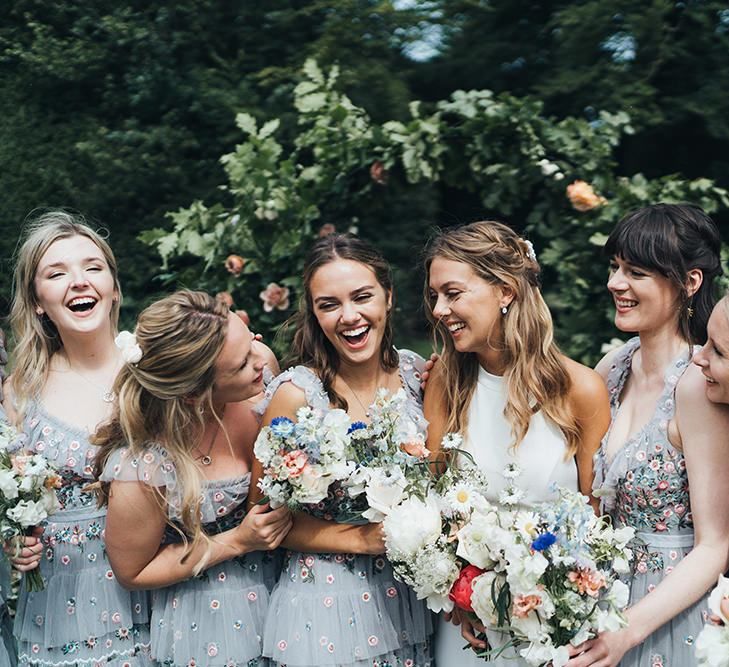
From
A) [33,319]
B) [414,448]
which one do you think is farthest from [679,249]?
[33,319]

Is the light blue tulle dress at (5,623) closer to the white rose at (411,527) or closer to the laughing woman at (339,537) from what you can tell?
the laughing woman at (339,537)

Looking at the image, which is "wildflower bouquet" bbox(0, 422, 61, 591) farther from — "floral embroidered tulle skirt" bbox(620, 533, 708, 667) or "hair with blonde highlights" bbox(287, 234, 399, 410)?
"floral embroidered tulle skirt" bbox(620, 533, 708, 667)

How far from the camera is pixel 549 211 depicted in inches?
196

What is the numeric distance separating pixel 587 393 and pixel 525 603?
861mm

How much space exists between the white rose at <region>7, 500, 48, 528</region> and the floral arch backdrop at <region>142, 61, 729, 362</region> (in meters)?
1.83

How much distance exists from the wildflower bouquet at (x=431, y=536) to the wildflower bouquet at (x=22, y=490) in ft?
3.69

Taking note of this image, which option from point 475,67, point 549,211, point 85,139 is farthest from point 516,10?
point 85,139

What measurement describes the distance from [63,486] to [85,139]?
263 cm

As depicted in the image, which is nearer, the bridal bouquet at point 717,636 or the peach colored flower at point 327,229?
the bridal bouquet at point 717,636

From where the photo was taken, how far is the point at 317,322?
136 inches

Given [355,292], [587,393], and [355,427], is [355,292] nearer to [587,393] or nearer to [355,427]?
[355,427]

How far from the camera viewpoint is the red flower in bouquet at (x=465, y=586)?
2.80 m

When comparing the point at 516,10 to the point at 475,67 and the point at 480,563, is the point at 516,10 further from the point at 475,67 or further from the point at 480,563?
the point at 480,563

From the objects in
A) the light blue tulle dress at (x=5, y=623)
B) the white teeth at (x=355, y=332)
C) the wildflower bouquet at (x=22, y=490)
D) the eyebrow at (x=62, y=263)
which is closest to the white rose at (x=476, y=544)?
the white teeth at (x=355, y=332)
